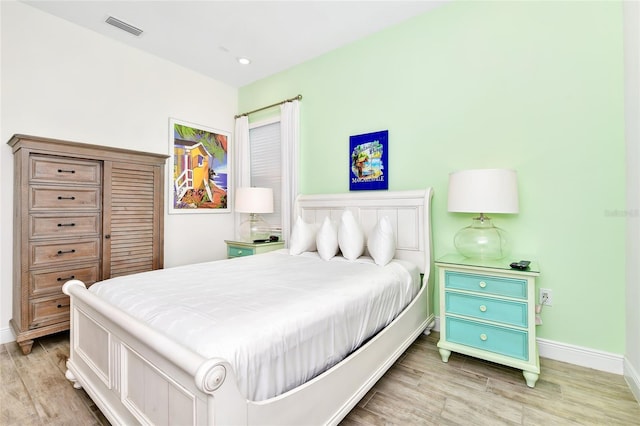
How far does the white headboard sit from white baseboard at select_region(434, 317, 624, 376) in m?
0.96

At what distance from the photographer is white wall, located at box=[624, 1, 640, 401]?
1704 mm

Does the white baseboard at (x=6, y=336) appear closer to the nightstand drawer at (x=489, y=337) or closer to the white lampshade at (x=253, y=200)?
the white lampshade at (x=253, y=200)

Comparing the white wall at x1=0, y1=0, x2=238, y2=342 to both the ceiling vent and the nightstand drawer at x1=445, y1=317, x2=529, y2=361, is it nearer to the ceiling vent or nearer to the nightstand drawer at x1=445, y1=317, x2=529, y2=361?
the ceiling vent

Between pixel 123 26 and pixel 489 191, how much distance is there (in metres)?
3.58

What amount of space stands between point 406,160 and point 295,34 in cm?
172

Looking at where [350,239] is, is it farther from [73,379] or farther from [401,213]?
[73,379]

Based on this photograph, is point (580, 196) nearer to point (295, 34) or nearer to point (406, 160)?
point (406, 160)

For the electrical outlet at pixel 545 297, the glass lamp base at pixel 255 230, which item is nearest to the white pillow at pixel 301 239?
the glass lamp base at pixel 255 230

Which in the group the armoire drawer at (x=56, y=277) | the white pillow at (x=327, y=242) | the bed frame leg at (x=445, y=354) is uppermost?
the white pillow at (x=327, y=242)

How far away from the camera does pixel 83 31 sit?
2889 millimetres

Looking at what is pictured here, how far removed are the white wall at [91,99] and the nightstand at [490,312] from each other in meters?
3.06

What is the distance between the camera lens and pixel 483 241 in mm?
2182

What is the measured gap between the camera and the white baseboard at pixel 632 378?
66.0 inches

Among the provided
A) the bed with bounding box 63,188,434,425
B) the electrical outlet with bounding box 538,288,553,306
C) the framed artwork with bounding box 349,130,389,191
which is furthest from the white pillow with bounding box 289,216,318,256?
Answer: the electrical outlet with bounding box 538,288,553,306
